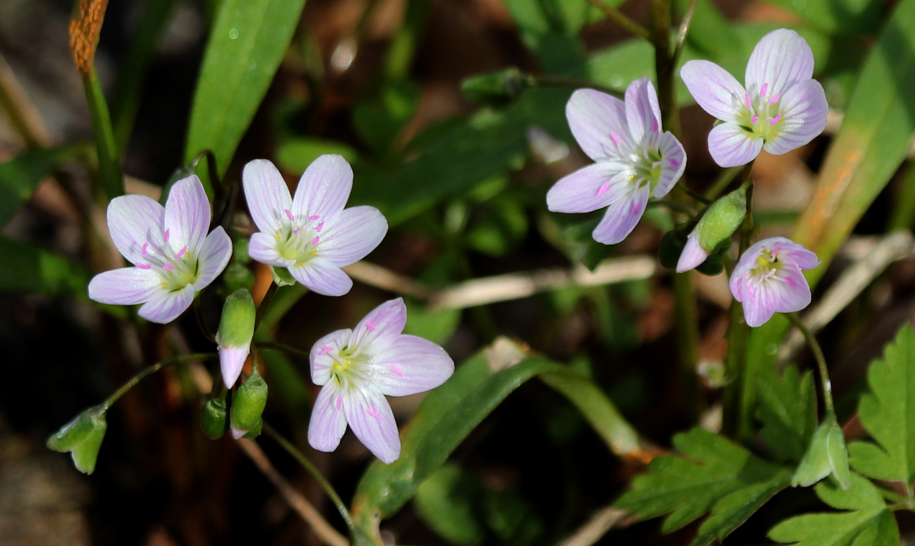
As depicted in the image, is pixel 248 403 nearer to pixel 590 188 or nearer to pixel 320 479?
pixel 320 479

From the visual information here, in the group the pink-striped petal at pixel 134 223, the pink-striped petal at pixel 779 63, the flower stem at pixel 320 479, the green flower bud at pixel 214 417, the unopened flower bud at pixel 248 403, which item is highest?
the pink-striped petal at pixel 779 63

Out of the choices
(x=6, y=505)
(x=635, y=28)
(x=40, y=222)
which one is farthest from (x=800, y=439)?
(x=40, y=222)

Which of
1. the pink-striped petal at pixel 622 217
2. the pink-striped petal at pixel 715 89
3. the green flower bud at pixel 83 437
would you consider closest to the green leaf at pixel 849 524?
the pink-striped petal at pixel 622 217

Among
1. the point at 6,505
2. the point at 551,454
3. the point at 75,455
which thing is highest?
the point at 75,455

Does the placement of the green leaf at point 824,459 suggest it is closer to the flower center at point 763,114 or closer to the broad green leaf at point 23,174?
the flower center at point 763,114

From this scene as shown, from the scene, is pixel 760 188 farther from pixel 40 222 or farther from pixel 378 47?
pixel 40 222

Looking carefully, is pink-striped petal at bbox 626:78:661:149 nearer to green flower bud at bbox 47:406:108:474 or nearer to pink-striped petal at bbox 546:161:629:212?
pink-striped petal at bbox 546:161:629:212
